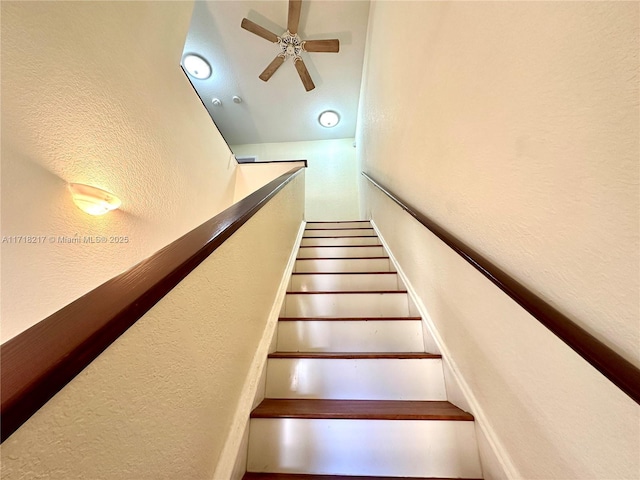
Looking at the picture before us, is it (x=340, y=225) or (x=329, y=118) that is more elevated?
(x=329, y=118)

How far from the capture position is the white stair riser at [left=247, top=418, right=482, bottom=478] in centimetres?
86

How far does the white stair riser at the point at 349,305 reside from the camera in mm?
1562

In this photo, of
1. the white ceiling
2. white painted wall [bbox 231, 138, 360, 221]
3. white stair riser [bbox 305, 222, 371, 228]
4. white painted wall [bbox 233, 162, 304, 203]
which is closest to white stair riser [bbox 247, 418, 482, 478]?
white stair riser [bbox 305, 222, 371, 228]

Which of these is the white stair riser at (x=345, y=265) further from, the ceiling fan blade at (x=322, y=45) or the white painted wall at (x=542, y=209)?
the ceiling fan blade at (x=322, y=45)

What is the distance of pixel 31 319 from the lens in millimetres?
1004

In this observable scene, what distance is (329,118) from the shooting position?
15.0 feet

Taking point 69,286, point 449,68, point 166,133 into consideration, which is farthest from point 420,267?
point 166,133

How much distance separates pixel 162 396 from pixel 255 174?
3.28m

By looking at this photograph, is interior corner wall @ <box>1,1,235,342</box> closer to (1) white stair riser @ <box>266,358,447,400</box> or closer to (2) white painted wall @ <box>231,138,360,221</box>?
(1) white stair riser @ <box>266,358,447,400</box>

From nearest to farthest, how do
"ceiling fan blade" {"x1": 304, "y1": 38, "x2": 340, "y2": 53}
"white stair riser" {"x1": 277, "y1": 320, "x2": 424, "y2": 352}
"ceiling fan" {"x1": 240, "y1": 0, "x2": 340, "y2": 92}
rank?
"white stair riser" {"x1": 277, "y1": 320, "x2": 424, "y2": 352}, "ceiling fan" {"x1": 240, "y1": 0, "x2": 340, "y2": 92}, "ceiling fan blade" {"x1": 304, "y1": 38, "x2": 340, "y2": 53}

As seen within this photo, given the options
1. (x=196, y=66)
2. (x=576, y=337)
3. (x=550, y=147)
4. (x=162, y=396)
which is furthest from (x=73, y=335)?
(x=196, y=66)

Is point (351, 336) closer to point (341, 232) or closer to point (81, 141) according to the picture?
point (81, 141)

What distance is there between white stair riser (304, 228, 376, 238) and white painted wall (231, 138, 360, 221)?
180 centimetres

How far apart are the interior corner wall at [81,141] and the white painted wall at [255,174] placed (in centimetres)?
142
